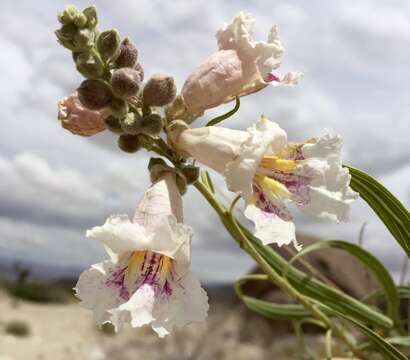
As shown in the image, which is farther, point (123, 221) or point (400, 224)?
point (400, 224)

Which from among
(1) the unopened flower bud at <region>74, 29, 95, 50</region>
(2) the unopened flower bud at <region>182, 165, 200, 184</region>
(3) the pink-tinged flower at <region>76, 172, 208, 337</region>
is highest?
(1) the unopened flower bud at <region>74, 29, 95, 50</region>

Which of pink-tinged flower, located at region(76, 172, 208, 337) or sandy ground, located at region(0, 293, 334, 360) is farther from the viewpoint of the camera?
sandy ground, located at region(0, 293, 334, 360)

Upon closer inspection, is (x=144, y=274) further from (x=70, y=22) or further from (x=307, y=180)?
(x=70, y=22)

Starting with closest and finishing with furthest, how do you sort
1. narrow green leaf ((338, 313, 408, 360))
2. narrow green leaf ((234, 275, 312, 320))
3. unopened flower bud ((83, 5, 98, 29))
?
unopened flower bud ((83, 5, 98, 29)), narrow green leaf ((338, 313, 408, 360)), narrow green leaf ((234, 275, 312, 320))

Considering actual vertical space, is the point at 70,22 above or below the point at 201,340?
below

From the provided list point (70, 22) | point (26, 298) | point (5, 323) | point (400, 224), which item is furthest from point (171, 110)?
point (26, 298)

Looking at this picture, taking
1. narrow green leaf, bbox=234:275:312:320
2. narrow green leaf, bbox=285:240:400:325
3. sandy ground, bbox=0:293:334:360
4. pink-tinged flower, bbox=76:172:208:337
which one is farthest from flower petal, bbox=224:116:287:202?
sandy ground, bbox=0:293:334:360

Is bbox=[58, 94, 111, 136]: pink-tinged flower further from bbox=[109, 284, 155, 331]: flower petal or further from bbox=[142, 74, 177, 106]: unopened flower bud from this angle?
bbox=[109, 284, 155, 331]: flower petal

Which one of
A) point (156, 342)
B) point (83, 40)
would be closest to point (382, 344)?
point (83, 40)

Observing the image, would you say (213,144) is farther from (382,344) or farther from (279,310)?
(279,310)
